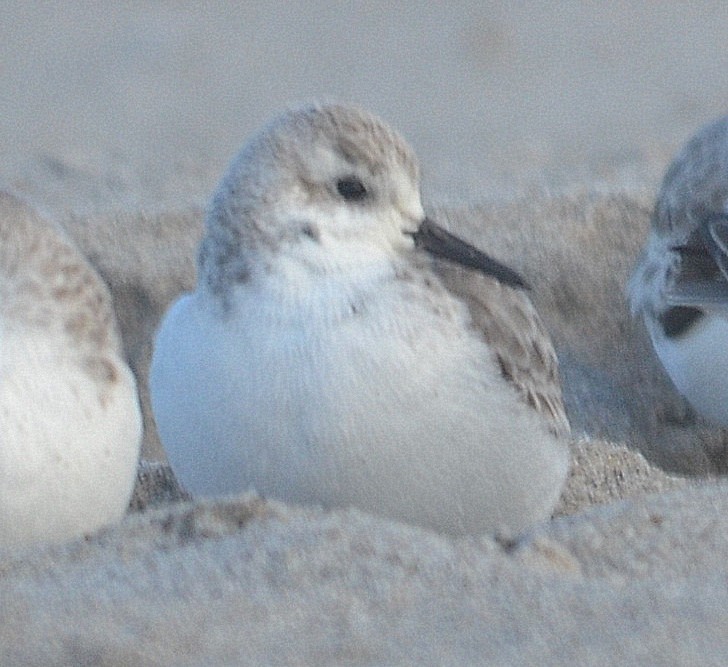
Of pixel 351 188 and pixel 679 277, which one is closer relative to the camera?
pixel 351 188

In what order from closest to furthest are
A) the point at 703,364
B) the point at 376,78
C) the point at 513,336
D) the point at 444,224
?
the point at 513,336 < the point at 703,364 < the point at 444,224 < the point at 376,78

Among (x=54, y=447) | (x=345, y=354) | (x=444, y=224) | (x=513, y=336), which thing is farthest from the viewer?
(x=444, y=224)

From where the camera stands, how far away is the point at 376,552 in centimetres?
345

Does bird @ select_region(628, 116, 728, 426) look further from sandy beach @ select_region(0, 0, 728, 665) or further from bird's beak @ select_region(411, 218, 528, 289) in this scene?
bird's beak @ select_region(411, 218, 528, 289)

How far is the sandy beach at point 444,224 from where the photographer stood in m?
3.21

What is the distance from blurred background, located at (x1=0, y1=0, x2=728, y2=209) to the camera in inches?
368

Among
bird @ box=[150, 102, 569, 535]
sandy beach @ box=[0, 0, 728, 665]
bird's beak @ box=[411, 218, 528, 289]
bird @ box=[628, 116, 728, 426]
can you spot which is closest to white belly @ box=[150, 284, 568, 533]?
bird @ box=[150, 102, 569, 535]

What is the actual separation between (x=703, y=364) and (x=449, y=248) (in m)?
1.60

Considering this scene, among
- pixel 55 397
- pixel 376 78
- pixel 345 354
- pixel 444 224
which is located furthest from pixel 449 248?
pixel 376 78

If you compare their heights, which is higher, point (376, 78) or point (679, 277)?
point (679, 277)

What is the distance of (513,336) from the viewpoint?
4.52 m

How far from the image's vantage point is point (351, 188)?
433 centimetres

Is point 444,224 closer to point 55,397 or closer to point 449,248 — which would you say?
point 449,248

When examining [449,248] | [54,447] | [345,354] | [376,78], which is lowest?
[376,78]
